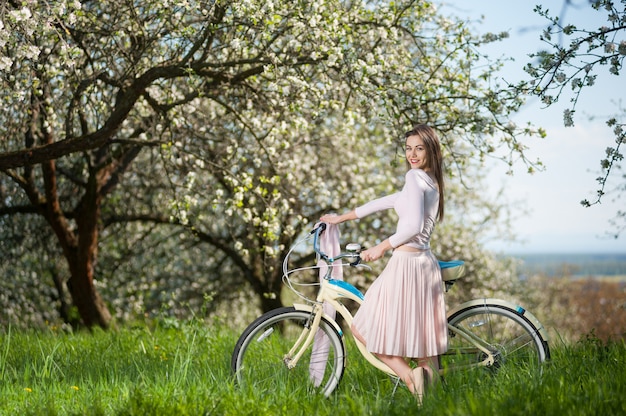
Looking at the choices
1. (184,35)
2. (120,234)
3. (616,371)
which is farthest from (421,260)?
(120,234)

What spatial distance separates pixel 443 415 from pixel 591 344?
2.57 metres

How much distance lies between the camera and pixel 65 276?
45.8 feet

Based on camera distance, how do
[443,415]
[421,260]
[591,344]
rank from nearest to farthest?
[443,415]
[421,260]
[591,344]

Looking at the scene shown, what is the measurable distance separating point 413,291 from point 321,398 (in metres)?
0.95

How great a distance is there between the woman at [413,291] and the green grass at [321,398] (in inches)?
11.1

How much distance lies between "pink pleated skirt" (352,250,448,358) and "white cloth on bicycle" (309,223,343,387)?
42 cm

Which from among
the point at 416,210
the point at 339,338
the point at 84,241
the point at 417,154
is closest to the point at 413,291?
the point at 416,210

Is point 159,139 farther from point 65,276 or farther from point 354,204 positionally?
point 65,276

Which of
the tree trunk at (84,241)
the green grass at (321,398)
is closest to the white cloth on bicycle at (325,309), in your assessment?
the green grass at (321,398)

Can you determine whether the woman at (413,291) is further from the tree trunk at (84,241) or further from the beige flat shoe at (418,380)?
the tree trunk at (84,241)

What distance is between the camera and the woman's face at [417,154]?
485 cm

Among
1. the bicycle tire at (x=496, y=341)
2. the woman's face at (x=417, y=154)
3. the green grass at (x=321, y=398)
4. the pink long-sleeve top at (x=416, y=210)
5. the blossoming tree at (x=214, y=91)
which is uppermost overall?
the blossoming tree at (x=214, y=91)

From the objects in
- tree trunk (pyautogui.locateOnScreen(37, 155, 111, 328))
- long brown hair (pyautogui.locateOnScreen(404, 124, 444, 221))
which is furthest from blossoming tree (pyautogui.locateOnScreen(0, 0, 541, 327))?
long brown hair (pyautogui.locateOnScreen(404, 124, 444, 221))

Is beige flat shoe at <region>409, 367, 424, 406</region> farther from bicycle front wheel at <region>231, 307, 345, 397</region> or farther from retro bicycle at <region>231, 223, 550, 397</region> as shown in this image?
bicycle front wheel at <region>231, 307, 345, 397</region>
